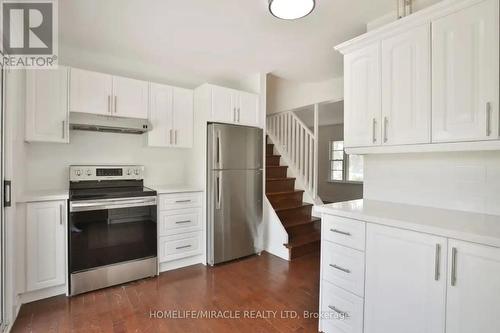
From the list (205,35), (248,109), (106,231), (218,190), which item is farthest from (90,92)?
(248,109)

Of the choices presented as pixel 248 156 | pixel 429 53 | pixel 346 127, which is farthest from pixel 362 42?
pixel 248 156

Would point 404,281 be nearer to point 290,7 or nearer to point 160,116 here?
point 290,7

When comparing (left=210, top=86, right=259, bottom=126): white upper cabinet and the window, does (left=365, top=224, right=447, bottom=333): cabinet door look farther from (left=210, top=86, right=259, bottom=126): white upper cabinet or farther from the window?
the window

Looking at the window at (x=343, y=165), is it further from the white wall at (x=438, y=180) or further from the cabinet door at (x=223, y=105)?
the white wall at (x=438, y=180)

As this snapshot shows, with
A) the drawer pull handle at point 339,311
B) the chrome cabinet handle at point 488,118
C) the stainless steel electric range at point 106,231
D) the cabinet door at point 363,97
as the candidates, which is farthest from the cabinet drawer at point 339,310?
the stainless steel electric range at point 106,231

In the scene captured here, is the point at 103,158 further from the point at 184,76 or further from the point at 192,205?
the point at 184,76

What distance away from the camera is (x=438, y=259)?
1.29 metres

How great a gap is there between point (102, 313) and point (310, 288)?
1.87 meters

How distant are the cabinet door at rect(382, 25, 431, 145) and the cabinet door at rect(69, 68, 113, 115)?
268cm

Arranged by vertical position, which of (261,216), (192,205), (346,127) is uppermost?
(346,127)

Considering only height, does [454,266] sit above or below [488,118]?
below

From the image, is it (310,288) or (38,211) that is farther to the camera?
(310,288)

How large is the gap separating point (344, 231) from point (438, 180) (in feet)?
2.71

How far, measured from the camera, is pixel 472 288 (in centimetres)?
119
